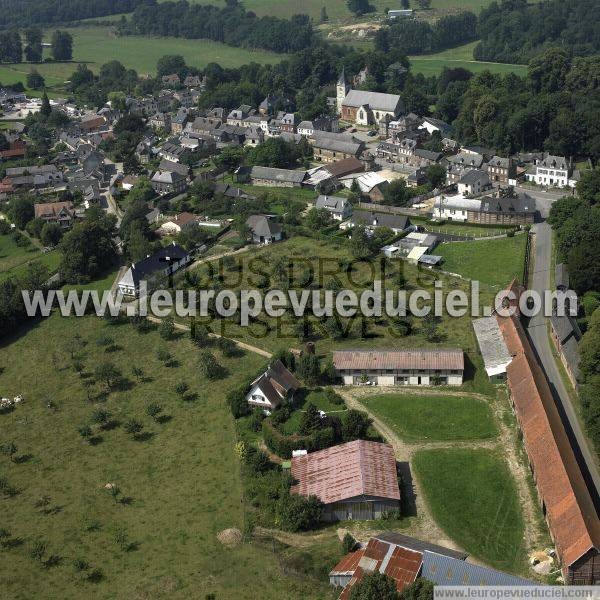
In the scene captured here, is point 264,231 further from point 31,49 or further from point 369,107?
point 31,49

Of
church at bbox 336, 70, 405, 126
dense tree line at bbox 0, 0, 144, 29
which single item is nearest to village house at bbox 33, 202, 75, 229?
church at bbox 336, 70, 405, 126

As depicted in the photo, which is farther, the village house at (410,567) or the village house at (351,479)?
the village house at (351,479)

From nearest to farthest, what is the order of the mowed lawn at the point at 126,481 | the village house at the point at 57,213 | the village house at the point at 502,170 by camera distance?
the mowed lawn at the point at 126,481, the village house at the point at 57,213, the village house at the point at 502,170

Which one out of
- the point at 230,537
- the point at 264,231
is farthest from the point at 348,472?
the point at 264,231

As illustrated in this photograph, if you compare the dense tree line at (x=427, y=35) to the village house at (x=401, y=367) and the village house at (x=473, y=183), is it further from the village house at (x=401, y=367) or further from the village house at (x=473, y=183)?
the village house at (x=401, y=367)

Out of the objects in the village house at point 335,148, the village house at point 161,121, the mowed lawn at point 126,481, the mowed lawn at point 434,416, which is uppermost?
the village house at point 161,121

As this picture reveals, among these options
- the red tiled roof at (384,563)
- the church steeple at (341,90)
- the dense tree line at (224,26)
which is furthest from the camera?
the dense tree line at (224,26)

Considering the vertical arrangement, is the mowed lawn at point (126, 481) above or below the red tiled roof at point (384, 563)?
below

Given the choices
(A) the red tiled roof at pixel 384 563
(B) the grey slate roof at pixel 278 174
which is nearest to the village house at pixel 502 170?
(B) the grey slate roof at pixel 278 174
